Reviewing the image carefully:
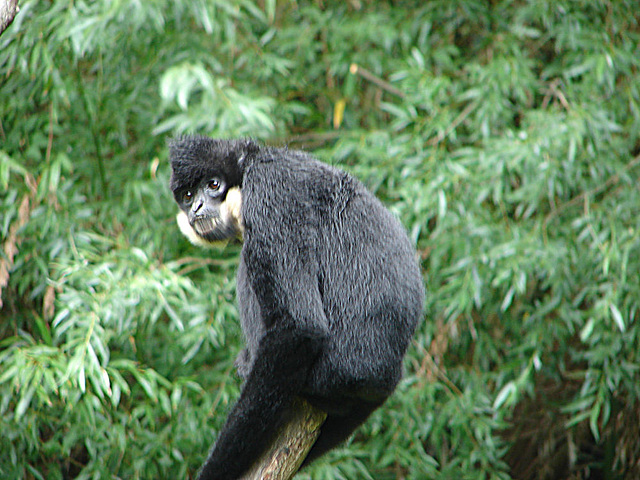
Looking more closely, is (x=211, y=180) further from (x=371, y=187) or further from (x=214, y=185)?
(x=371, y=187)

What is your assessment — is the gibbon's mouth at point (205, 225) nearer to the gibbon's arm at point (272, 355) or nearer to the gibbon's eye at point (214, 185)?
the gibbon's eye at point (214, 185)

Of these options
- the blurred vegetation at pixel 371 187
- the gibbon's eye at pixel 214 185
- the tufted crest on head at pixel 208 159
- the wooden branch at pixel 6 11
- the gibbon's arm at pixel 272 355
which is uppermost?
the wooden branch at pixel 6 11

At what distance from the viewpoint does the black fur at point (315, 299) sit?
2.78 metres

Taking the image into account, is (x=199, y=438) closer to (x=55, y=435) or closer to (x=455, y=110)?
(x=55, y=435)

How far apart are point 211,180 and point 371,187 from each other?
5.94 ft

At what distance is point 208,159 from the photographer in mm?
3244

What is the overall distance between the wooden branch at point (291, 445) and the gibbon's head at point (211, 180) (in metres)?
0.88

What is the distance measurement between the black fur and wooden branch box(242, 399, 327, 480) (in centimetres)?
5

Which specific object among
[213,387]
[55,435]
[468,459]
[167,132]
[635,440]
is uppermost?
[167,132]

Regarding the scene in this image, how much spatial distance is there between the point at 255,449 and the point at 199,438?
5.09 ft

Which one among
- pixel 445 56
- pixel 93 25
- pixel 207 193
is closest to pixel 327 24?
pixel 445 56

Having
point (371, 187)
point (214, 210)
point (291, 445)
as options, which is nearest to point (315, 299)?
point (291, 445)

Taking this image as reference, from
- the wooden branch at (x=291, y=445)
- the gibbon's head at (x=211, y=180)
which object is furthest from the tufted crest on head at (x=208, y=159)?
the wooden branch at (x=291, y=445)

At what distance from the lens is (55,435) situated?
4.25 meters
